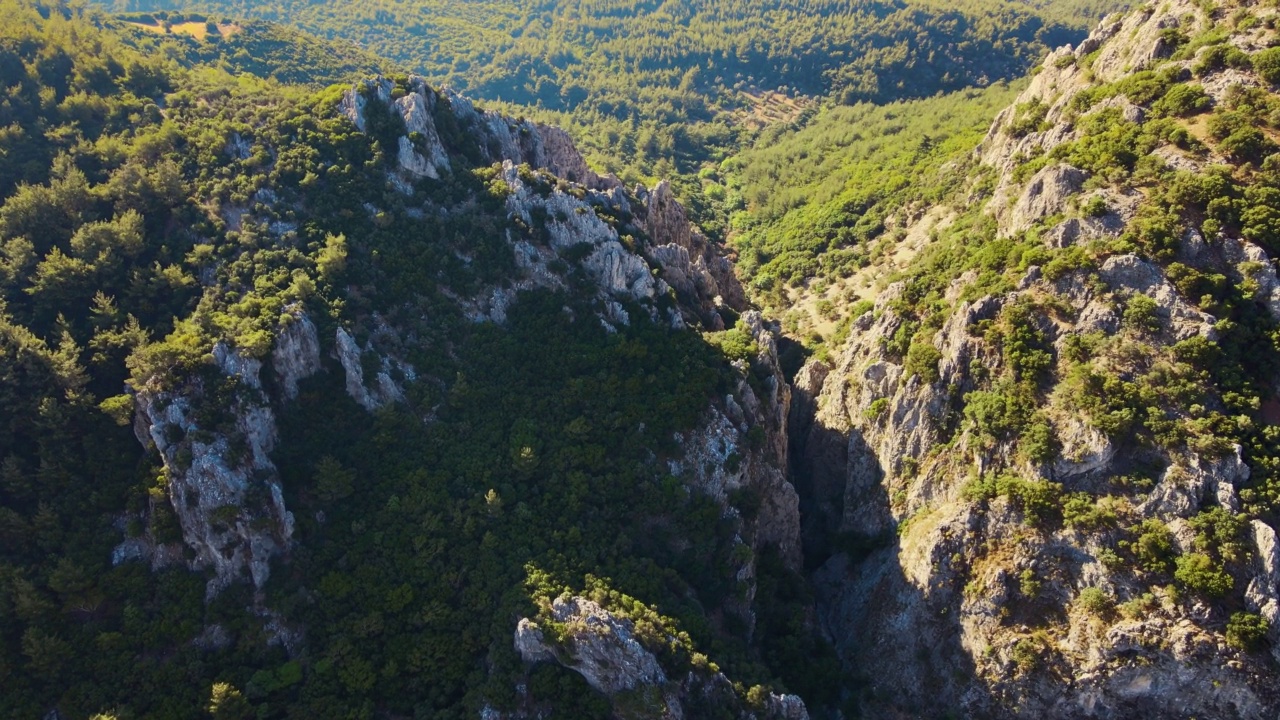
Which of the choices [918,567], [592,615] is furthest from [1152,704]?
[592,615]

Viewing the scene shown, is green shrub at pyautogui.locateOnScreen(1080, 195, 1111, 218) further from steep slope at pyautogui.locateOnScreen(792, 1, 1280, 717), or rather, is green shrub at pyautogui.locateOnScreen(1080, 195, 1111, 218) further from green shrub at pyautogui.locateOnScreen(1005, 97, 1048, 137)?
green shrub at pyautogui.locateOnScreen(1005, 97, 1048, 137)

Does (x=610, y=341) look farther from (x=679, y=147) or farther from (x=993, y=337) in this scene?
(x=679, y=147)

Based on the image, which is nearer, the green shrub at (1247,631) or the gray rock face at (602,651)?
the green shrub at (1247,631)

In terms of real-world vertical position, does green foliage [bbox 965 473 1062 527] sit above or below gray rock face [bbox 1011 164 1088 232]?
below

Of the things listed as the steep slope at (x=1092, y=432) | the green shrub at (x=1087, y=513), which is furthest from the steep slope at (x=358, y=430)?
the green shrub at (x=1087, y=513)

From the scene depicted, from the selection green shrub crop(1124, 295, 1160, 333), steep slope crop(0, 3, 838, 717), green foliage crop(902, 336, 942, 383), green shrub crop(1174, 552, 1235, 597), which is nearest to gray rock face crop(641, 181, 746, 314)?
steep slope crop(0, 3, 838, 717)

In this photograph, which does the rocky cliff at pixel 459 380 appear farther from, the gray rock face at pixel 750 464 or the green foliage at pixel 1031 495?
the green foliage at pixel 1031 495

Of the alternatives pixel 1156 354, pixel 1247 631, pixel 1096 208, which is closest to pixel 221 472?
pixel 1247 631
